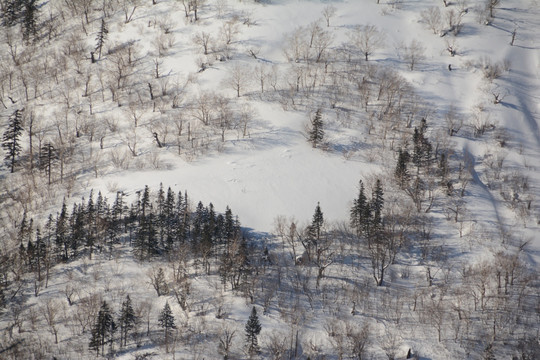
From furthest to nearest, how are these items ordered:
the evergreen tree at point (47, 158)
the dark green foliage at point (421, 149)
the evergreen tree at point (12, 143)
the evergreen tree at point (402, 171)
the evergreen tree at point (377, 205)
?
the evergreen tree at point (12, 143) < the evergreen tree at point (47, 158) < the dark green foliage at point (421, 149) < the evergreen tree at point (402, 171) < the evergreen tree at point (377, 205)

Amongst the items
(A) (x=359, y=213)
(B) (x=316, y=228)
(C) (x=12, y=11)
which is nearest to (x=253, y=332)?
(B) (x=316, y=228)

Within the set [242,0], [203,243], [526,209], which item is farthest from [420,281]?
[242,0]

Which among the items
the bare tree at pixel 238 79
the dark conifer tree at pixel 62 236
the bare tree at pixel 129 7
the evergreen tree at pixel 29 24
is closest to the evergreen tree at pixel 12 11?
the evergreen tree at pixel 29 24

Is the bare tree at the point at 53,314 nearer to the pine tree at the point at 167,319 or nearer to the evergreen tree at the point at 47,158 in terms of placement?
the pine tree at the point at 167,319

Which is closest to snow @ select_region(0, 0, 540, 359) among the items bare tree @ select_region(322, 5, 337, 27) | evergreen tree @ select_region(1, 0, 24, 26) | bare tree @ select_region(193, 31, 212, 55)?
bare tree @ select_region(322, 5, 337, 27)

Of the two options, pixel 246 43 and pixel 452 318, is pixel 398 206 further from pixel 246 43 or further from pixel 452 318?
pixel 246 43
